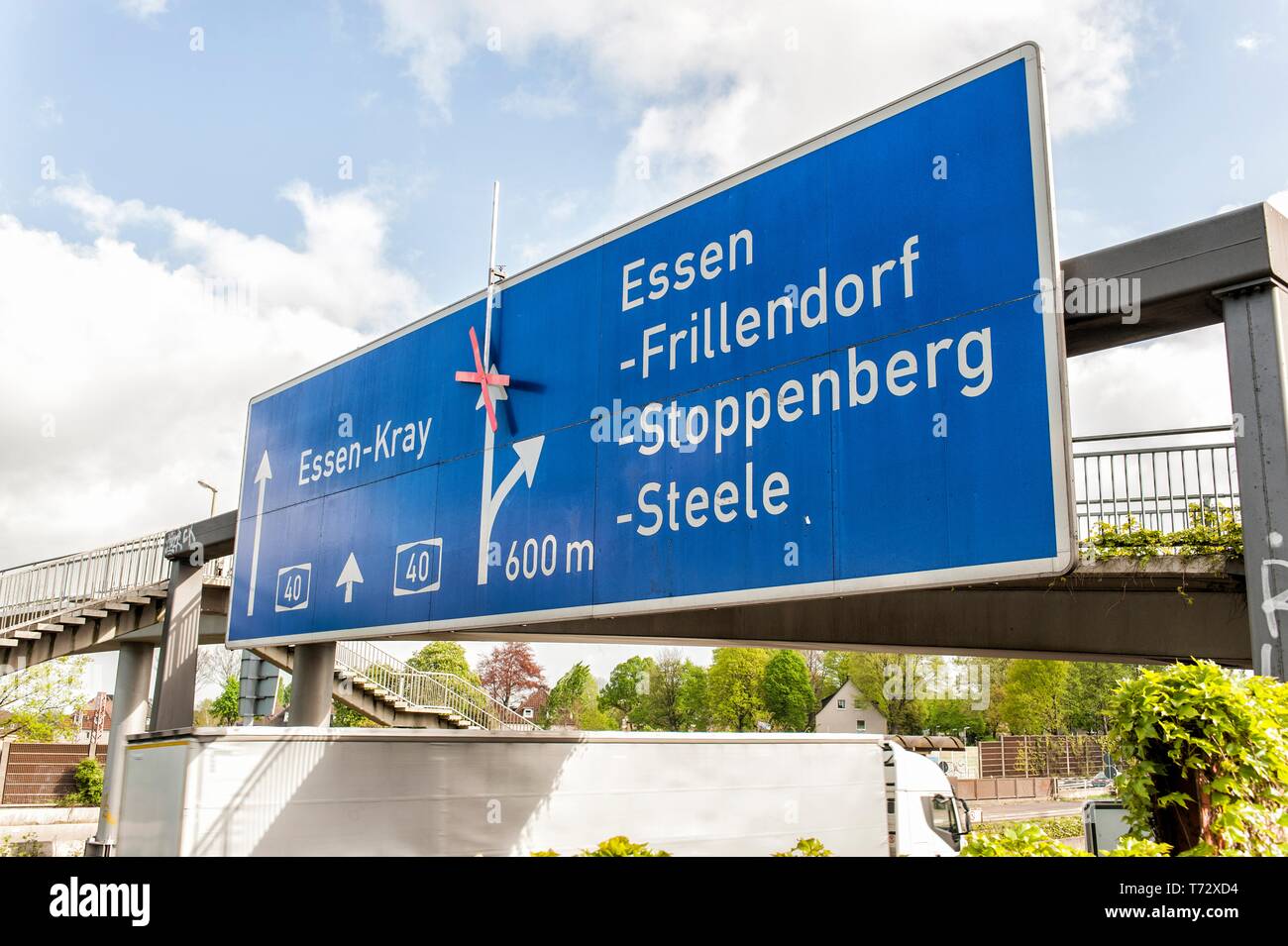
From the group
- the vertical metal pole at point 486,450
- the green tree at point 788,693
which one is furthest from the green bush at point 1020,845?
the green tree at point 788,693

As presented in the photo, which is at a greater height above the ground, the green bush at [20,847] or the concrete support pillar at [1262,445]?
the concrete support pillar at [1262,445]

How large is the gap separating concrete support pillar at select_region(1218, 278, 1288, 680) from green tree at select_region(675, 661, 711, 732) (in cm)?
7142

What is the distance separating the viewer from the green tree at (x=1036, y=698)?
68.1 meters

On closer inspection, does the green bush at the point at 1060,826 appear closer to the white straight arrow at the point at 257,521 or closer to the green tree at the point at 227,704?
the white straight arrow at the point at 257,521

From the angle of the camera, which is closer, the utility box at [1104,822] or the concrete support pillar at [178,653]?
the concrete support pillar at [178,653]

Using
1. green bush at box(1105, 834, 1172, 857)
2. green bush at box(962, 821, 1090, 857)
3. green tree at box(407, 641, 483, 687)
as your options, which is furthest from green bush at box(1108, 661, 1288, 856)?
green tree at box(407, 641, 483, 687)

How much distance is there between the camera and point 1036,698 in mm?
68062

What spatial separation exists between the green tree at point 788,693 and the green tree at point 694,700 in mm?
4943

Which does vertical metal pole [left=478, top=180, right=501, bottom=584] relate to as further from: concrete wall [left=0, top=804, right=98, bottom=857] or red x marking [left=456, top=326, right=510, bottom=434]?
concrete wall [left=0, top=804, right=98, bottom=857]

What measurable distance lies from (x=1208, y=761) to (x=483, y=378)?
898 cm

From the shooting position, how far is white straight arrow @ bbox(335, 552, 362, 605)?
47.4ft

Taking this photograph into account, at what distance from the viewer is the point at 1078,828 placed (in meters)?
40.5

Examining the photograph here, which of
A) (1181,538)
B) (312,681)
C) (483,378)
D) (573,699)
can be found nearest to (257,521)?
(312,681)

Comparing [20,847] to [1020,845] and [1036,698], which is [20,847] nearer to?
[1020,845]
